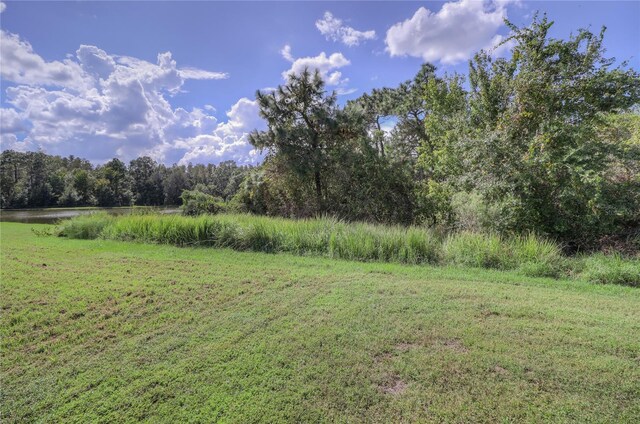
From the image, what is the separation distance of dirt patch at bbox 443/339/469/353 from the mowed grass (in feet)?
0.06

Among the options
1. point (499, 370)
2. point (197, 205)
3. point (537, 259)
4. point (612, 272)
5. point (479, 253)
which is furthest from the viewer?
point (197, 205)

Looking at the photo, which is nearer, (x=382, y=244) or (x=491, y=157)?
(x=382, y=244)

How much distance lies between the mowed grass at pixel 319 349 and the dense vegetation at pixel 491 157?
9.38 feet

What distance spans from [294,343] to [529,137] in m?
8.23

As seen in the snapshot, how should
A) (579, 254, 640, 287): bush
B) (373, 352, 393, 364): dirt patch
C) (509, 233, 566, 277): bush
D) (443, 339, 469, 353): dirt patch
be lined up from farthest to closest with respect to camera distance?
(509, 233, 566, 277): bush < (579, 254, 640, 287): bush < (443, 339, 469, 353): dirt patch < (373, 352, 393, 364): dirt patch

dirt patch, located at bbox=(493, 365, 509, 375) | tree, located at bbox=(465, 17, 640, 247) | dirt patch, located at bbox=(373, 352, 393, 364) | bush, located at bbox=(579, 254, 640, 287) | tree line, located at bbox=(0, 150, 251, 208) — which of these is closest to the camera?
dirt patch, located at bbox=(493, 365, 509, 375)

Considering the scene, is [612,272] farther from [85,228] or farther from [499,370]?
[85,228]

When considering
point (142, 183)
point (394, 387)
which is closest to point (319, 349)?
point (394, 387)

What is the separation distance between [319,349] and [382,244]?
4.25 meters

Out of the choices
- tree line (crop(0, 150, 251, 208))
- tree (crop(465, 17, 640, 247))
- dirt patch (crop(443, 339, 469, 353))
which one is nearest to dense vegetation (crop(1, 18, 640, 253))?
tree (crop(465, 17, 640, 247))

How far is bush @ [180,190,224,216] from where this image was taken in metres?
15.1

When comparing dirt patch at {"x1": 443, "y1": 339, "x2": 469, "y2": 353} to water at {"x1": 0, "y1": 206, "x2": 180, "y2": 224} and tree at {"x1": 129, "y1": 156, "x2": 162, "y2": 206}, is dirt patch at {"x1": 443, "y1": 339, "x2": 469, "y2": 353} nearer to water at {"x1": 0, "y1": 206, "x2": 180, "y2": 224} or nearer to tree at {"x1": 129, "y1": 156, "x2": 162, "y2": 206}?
water at {"x1": 0, "y1": 206, "x2": 180, "y2": 224}

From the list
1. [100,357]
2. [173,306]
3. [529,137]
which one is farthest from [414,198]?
[100,357]

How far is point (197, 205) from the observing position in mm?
15273
